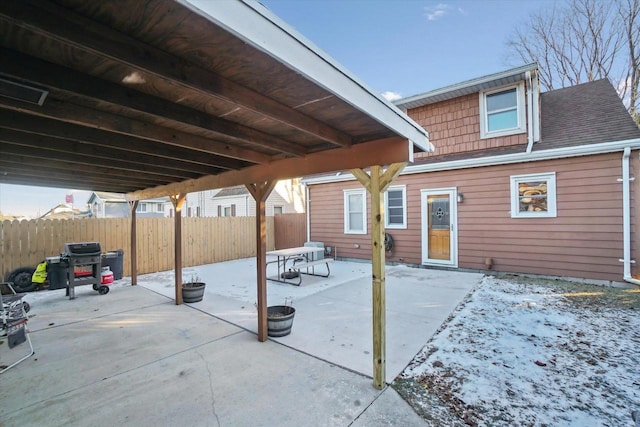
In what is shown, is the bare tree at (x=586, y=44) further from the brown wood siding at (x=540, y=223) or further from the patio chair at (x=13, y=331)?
the patio chair at (x=13, y=331)

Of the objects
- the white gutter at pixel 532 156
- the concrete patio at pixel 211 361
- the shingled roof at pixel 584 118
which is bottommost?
the concrete patio at pixel 211 361

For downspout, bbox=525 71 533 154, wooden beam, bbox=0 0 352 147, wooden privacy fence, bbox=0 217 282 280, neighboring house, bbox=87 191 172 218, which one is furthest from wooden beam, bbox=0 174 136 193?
neighboring house, bbox=87 191 172 218

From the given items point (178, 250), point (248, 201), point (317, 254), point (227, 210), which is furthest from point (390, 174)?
point (227, 210)

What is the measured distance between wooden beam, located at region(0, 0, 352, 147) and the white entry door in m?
6.61

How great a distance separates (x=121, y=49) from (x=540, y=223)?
25.1 feet

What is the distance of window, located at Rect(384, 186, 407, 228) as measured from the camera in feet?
27.1

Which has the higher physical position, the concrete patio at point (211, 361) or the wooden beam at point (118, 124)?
the wooden beam at point (118, 124)

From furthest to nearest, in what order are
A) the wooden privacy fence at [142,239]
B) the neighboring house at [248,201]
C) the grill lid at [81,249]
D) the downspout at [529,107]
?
1. the neighboring house at [248,201]
2. the downspout at [529,107]
3. the wooden privacy fence at [142,239]
4. the grill lid at [81,249]

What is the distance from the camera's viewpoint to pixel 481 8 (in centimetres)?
973

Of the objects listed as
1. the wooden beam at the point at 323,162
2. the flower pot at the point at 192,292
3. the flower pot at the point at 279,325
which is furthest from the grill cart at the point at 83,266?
the flower pot at the point at 279,325

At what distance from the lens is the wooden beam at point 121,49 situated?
1.13 meters

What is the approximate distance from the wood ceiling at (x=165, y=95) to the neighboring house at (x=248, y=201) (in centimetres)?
1233

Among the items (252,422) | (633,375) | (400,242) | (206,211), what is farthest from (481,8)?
(206,211)

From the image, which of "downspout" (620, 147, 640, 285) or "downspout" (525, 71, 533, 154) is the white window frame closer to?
"downspout" (525, 71, 533, 154)
